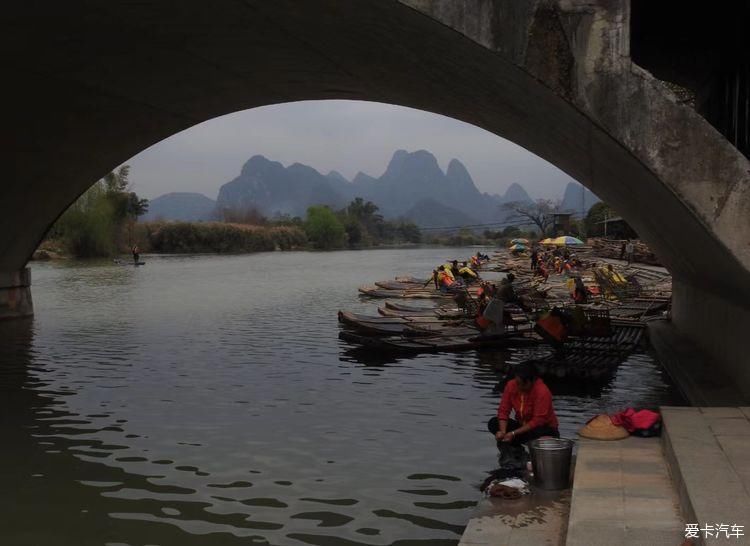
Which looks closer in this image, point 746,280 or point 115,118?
point 746,280

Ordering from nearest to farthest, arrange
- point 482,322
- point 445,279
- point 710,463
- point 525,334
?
point 710,463
point 482,322
point 525,334
point 445,279

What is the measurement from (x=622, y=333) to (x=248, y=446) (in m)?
10.5

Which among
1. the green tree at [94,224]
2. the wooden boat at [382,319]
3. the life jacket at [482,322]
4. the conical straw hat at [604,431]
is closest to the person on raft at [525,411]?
the conical straw hat at [604,431]

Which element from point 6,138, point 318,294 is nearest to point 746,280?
point 6,138

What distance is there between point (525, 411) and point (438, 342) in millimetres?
8396

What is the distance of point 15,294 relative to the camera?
2097cm

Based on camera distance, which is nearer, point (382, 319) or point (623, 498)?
point (623, 498)

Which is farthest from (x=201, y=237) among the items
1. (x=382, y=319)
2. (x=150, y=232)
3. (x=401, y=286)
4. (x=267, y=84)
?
(x=267, y=84)

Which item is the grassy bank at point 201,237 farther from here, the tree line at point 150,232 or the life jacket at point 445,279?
the life jacket at point 445,279

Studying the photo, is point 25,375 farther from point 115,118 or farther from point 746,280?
point 746,280

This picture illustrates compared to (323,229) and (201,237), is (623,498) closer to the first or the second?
(201,237)

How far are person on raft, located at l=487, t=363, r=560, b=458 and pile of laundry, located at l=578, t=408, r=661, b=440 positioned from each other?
0.38 metres

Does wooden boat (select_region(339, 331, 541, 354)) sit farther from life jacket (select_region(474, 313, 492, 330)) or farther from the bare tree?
the bare tree

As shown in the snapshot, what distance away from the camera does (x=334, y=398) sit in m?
11.4
